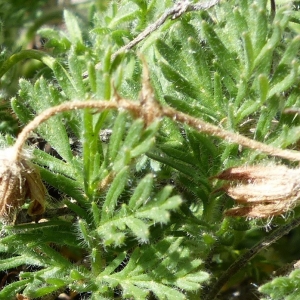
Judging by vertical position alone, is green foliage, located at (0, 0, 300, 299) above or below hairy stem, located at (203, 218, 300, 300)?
above

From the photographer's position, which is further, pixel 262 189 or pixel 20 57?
pixel 20 57

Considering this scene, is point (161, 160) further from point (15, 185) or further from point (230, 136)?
point (15, 185)

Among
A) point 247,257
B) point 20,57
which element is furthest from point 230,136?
point 20,57

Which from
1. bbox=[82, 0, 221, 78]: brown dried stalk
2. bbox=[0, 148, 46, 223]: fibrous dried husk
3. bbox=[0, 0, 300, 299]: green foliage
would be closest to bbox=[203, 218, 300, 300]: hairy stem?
bbox=[0, 0, 300, 299]: green foliage

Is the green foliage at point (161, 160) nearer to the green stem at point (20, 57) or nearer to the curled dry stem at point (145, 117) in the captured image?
the curled dry stem at point (145, 117)

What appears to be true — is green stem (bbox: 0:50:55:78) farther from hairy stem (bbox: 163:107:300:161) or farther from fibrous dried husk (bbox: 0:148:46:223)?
hairy stem (bbox: 163:107:300:161)

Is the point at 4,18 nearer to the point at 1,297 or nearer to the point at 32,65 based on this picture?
the point at 32,65
